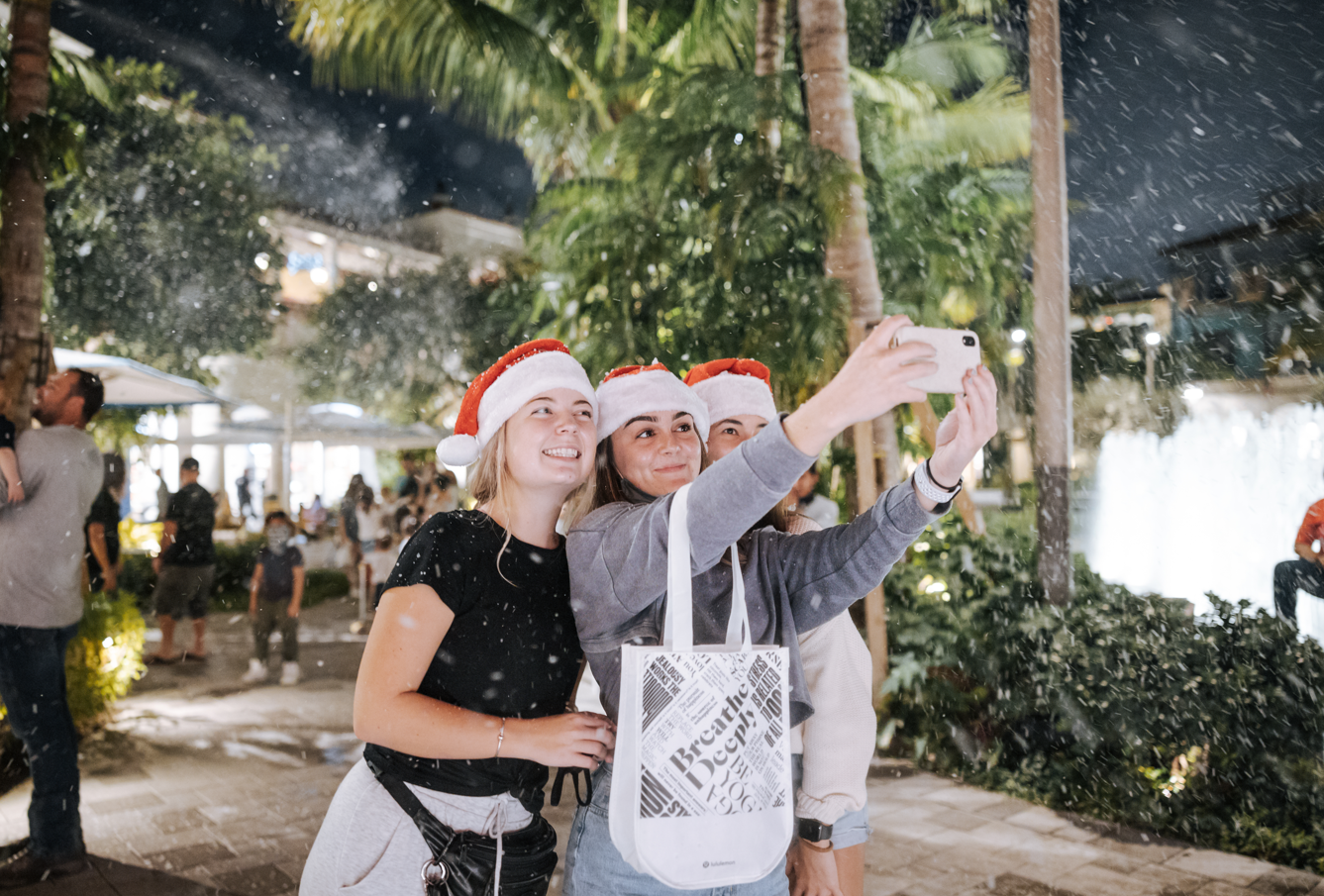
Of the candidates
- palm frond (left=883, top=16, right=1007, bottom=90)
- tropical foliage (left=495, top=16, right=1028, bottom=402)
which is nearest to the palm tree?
tropical foliage (left=495, top=16, right=1028, bottom=402)

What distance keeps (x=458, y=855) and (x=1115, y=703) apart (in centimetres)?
377

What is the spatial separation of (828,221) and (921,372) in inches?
173

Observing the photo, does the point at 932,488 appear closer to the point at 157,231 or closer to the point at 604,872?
the point at 604,872

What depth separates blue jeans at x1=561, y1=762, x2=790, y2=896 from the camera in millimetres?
1467

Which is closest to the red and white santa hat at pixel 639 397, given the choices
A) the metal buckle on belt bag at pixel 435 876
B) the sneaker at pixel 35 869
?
the metal buckle on belt bag at pixel 435 876

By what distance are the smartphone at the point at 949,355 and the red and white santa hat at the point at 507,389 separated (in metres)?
0.63

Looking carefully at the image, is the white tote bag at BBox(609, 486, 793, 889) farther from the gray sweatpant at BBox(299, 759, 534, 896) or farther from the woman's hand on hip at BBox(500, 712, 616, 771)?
the gray sweatpant at BBox(299, 759, 534, 896)

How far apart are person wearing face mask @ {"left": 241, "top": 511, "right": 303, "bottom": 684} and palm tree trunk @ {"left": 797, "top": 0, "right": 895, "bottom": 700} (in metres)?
4.50

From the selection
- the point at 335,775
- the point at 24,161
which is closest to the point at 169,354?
the point at 24,161

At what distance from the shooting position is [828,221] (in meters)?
5.28

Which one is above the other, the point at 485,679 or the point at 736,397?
the point at 736,397

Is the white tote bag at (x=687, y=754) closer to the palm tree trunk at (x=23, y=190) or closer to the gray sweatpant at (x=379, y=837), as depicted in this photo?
the gray sweatpant at (x=379, y=837)

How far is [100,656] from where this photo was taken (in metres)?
5.59

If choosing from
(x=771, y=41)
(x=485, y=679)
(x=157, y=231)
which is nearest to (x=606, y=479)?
(x=485, y=679)
